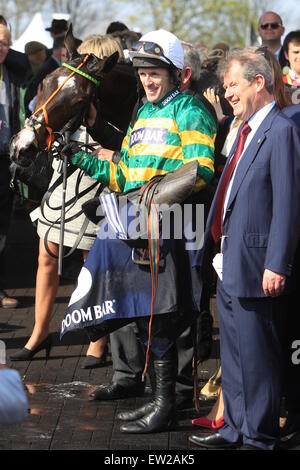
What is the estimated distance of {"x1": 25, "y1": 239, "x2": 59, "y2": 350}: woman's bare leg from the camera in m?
7.07

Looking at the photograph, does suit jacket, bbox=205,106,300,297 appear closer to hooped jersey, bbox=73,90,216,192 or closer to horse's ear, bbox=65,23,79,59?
hooped jersey, bbox=73,90,216,192

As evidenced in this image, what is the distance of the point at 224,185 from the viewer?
5.27m

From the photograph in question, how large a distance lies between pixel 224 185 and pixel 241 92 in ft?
1.59

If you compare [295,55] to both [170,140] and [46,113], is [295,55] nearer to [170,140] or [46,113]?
[170,140]

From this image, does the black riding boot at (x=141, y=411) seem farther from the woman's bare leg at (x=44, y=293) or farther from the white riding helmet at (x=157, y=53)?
the white riding helmet at (x=157, y=53)

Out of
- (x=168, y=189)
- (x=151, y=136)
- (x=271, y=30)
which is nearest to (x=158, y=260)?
(x=168, y=189)

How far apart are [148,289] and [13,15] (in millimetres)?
47679

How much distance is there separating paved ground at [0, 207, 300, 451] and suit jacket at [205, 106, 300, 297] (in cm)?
103

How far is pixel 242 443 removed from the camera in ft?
17.2

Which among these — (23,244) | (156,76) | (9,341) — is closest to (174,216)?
(156,76)

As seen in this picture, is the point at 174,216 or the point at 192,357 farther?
the point at 192,357

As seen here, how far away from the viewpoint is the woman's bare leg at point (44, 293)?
7.07 meters

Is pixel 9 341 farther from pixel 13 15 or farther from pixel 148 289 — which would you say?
pixel 13 15
